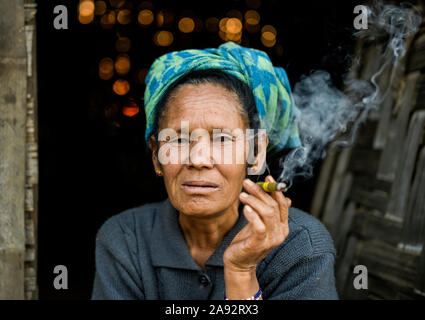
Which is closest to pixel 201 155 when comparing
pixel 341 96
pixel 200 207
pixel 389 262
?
pixel 200 207

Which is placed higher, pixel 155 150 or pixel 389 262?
pixel 155 150

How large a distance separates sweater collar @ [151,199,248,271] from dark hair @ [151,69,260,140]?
0.63 metres

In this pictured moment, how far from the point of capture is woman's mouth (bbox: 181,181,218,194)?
2.17 metres

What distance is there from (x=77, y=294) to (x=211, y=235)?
3.85 metres

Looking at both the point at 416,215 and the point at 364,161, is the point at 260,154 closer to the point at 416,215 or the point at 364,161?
the point at 416,215

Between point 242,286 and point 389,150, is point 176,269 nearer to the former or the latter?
point 242,286

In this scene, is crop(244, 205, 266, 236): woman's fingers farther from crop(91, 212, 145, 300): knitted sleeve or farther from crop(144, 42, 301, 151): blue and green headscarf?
crop(91, 212, 145, 300): knitted sleeve

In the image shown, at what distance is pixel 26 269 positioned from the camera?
2.75 metres

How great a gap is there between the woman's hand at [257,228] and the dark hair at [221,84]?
0.61 m

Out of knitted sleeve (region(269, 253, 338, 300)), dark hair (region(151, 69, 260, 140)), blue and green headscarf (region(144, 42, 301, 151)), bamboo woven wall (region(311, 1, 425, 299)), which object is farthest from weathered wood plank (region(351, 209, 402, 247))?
dark hair (region(151, 69, 260, 140))

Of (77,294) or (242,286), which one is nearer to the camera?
(242,286)

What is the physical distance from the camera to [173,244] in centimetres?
250

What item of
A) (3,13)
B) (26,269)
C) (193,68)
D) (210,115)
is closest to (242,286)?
(210,115)

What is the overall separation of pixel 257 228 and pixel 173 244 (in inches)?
30.9
